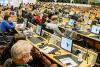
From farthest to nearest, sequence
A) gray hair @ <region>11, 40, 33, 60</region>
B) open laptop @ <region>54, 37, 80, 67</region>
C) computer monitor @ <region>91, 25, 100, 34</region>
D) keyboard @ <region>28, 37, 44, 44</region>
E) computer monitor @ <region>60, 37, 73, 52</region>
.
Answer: computer monitor @ <region>91, 25, 100, 34</region> → keyboard @ <region>28, 37, 44, 44</region> → computer monitor @ <region>60, 37, 73, 52</region> → open laptop @ <region>54, 37, 80, 67</region> → gray hair @ <region>11, 40, 33, 60</region>

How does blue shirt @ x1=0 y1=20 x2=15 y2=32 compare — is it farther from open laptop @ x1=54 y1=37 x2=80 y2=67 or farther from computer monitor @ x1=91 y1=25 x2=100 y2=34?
open laptop @ x1=54 y1=37 x2=80 y2=67

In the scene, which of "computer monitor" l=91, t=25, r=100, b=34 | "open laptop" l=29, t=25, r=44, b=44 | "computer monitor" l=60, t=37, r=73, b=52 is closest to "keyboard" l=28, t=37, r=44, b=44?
"open laptop" l=29, t=25, r=44, b=44

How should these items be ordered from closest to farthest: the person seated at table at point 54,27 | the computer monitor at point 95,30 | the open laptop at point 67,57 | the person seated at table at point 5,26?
the open laptop at point 67,57 → the person seated at table at point 54,27 → the person seated at table at point 5,26 → the computer monitor at point 95,30

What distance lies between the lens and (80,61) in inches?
224

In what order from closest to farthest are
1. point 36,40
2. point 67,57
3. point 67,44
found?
1. point 67,57
2. point 67,44
3. point 36,40

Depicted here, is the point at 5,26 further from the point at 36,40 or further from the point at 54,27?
the point at 36,40

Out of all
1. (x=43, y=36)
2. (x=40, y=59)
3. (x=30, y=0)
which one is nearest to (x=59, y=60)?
(x=40, y=59)

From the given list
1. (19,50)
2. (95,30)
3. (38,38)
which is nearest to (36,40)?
(38,38)

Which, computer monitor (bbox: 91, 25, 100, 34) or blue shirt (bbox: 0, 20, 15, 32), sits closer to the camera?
blue shirt (bbox: 0, 20, 15, 32)

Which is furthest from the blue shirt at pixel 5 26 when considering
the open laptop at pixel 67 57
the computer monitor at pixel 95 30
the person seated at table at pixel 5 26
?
the open laptop at pixel 67 57

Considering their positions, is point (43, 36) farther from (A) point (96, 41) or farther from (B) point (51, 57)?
(B) point (51, 57)

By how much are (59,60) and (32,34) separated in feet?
12.0

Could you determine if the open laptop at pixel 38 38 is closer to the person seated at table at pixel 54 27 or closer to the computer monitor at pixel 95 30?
the person seated at table at pixel 54 27

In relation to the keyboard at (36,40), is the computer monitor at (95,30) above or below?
below
